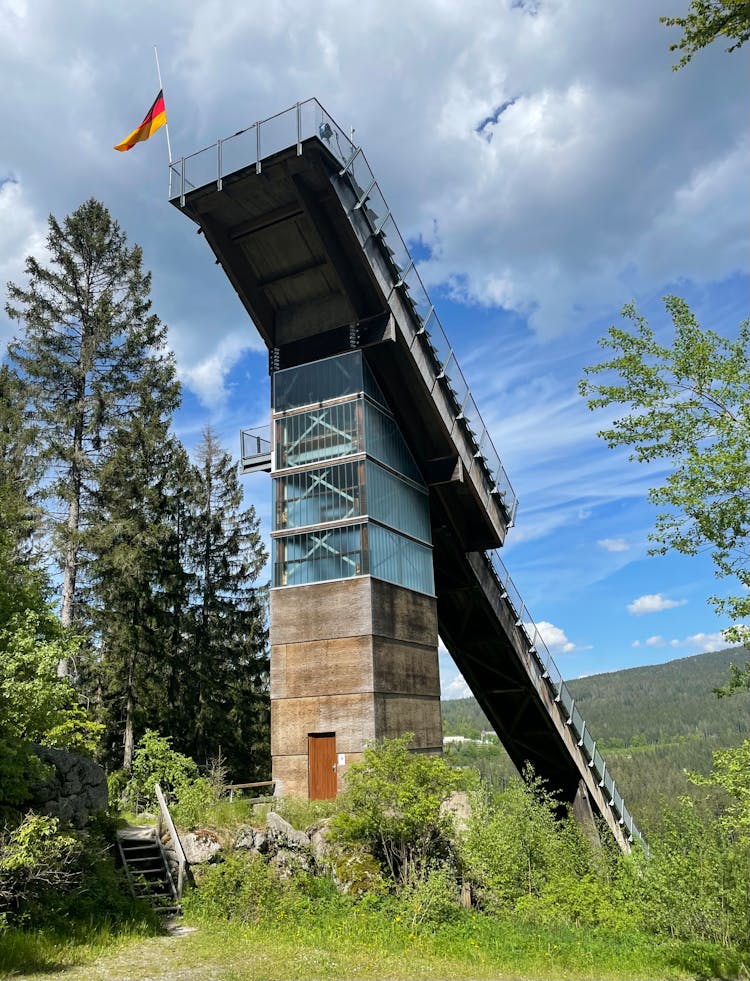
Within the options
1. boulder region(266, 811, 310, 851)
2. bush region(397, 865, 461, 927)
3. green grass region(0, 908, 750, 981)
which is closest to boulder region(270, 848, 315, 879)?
boulder region(266, 811, 310, 851)

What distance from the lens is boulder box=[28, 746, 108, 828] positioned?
1318 centimetres

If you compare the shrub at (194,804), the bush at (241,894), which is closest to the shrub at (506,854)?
the bush at (241,894)

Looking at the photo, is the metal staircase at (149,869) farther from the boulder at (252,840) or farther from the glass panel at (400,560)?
the glass panel at (400,560)

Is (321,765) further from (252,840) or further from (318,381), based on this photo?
(318,381)

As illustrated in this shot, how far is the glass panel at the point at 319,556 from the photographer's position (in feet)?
67.6

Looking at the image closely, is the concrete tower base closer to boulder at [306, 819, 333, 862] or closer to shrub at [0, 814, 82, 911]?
boulder at [306, 819, 333, 862]

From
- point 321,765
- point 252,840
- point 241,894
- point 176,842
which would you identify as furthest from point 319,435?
point 241,894

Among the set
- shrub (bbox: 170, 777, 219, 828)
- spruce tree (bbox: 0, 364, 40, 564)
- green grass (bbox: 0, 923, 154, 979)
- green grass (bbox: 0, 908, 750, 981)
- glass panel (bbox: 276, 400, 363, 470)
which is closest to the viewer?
green grass (bbox: 0, 923, 154, 979)

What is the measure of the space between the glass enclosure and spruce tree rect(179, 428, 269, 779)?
1289 cm

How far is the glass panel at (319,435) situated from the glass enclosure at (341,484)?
3 cm

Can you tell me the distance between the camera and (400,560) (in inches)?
872

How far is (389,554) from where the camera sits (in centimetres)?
2162

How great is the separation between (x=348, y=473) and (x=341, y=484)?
0.39 m

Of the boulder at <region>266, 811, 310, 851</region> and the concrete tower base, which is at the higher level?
the concrete tower base
